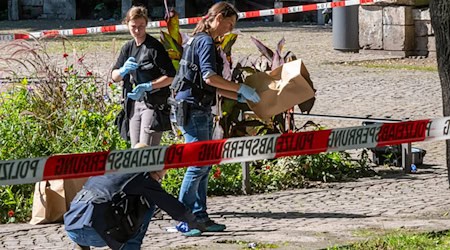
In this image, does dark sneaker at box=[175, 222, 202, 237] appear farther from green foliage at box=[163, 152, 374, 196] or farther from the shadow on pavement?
green foliage at box=[163, 152, 374, 196]

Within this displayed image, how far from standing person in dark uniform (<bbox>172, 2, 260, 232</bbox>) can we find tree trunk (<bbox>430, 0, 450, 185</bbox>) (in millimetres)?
1242

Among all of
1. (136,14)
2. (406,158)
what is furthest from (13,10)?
(136,14)

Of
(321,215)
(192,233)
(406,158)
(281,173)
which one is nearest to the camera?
(192,233)

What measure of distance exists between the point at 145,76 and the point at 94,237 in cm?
235

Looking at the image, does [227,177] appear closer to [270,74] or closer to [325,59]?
[270,74]

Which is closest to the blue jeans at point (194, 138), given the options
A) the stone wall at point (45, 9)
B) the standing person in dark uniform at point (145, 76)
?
the standing person in dark uniform at point (145, 76)

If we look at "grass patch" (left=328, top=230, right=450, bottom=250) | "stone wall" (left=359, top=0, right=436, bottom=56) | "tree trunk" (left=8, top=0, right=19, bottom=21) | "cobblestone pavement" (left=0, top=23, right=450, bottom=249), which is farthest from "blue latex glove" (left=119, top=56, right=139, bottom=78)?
"tree trunk" (left=8, top=0, right=19, bottom=21)

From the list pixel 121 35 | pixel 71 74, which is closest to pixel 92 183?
pixel 71 74

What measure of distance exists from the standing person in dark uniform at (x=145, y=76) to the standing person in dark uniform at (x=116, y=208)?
6.72ft

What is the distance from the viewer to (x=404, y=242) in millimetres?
7781

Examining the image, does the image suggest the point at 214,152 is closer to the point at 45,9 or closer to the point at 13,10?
the point at 13,10

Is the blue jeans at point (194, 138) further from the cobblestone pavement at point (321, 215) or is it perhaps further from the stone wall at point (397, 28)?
the stone wall at point (397, 28)

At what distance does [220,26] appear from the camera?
8.11 m

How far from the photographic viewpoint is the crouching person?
21.0 feet
